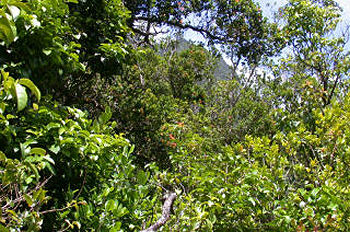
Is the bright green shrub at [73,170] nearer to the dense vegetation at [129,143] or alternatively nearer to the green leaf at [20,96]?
the dense vegetation at [129,143]

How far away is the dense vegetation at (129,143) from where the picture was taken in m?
1.84

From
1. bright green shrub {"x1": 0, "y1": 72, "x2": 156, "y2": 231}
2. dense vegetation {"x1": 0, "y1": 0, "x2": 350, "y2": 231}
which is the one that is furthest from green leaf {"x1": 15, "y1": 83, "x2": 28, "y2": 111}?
bright green shrub {"x1": 0, "y1": 72, "x2": 156, "y2": 231}

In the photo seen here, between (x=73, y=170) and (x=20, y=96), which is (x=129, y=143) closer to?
(x=73, y=170)

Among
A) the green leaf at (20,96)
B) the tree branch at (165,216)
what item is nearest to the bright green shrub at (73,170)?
the tree branch at (165,216)

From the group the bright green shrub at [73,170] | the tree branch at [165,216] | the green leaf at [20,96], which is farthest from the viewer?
the bright green shrub at [73,170]

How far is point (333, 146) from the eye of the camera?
2.73 meters

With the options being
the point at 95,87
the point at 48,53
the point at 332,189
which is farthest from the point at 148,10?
the point at 332,189

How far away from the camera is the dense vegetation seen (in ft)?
6.05

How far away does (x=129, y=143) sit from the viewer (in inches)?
114

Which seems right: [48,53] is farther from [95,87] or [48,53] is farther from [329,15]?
[329,15]

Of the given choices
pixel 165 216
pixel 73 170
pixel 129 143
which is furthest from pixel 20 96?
pixel 129 143

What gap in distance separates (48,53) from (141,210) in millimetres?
1323

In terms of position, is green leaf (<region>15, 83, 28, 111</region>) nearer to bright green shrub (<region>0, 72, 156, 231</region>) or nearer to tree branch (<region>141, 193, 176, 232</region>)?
bright green shrub (<region>0, 72, 156, 231</region>)

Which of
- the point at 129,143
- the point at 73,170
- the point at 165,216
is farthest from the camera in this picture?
the point at 129,143
